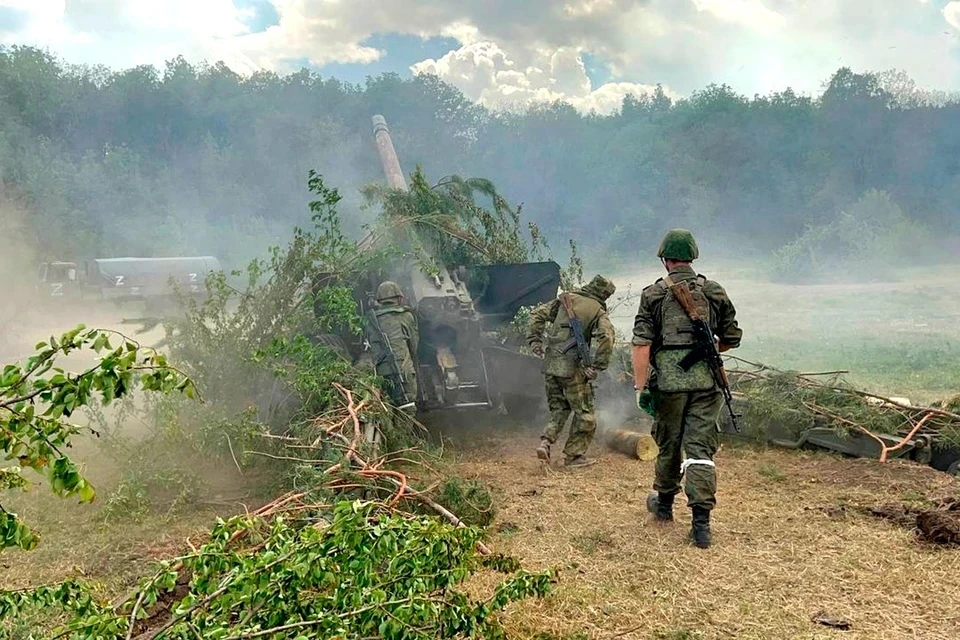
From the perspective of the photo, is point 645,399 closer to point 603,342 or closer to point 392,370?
point 603,342

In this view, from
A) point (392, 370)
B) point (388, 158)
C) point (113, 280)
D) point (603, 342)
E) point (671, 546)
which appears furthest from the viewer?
point (113, 280)

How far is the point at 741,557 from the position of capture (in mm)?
4223

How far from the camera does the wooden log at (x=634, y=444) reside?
666 centimetres

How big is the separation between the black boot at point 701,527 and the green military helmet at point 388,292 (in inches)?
144

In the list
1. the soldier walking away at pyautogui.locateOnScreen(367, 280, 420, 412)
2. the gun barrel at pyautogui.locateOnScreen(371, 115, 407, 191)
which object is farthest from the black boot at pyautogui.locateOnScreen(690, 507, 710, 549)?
the gun barrel at pyautogui.locateOnScreen(371, 115, 407, 191)

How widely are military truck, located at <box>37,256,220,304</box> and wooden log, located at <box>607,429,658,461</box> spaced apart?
1461 cm

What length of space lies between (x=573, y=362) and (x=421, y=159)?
21.4m

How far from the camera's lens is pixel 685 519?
4.96 metres

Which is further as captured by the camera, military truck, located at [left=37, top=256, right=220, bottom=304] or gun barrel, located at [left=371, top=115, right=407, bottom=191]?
military truck, located at [left=37, top=256, right=220, bottom=304]

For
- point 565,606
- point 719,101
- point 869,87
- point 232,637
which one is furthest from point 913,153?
point 232,637

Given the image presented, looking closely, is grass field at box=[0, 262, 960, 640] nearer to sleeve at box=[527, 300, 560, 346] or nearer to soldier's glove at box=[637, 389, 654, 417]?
soldier's glove at box=[637, 389, 654, 417]

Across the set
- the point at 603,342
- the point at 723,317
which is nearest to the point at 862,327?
the point at 603,342

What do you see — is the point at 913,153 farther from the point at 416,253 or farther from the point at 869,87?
the point at 416,253

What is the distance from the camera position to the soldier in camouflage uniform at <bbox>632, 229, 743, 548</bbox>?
15.4 feet
